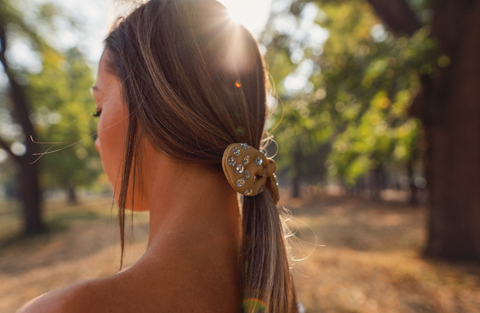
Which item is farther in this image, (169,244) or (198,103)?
(198,103)

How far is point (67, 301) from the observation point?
2.22 ft

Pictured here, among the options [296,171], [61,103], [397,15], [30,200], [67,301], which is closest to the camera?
[67,301]

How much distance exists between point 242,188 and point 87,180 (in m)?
26.7

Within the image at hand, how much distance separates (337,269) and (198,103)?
22.1 ft

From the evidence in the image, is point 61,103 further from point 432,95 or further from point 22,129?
point 432,95

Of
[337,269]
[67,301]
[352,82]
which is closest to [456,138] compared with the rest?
[352,82]

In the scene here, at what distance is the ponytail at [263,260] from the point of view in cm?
99

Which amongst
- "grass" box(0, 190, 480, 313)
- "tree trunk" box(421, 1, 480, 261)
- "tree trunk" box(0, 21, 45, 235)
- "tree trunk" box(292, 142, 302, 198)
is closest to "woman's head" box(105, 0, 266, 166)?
"grass" box(0, 190, 480, 313)

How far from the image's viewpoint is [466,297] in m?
4.71

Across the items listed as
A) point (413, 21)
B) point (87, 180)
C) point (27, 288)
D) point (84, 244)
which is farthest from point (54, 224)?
point (413, 21)

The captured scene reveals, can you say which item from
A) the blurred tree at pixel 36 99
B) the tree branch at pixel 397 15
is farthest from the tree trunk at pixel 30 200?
the tree branch at pixel 397 15

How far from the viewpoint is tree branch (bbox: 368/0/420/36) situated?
600 cm

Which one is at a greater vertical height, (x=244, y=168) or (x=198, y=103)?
(x=198, y=103)

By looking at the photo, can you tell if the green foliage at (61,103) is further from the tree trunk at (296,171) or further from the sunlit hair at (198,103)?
the tree trunk at (296,171)
